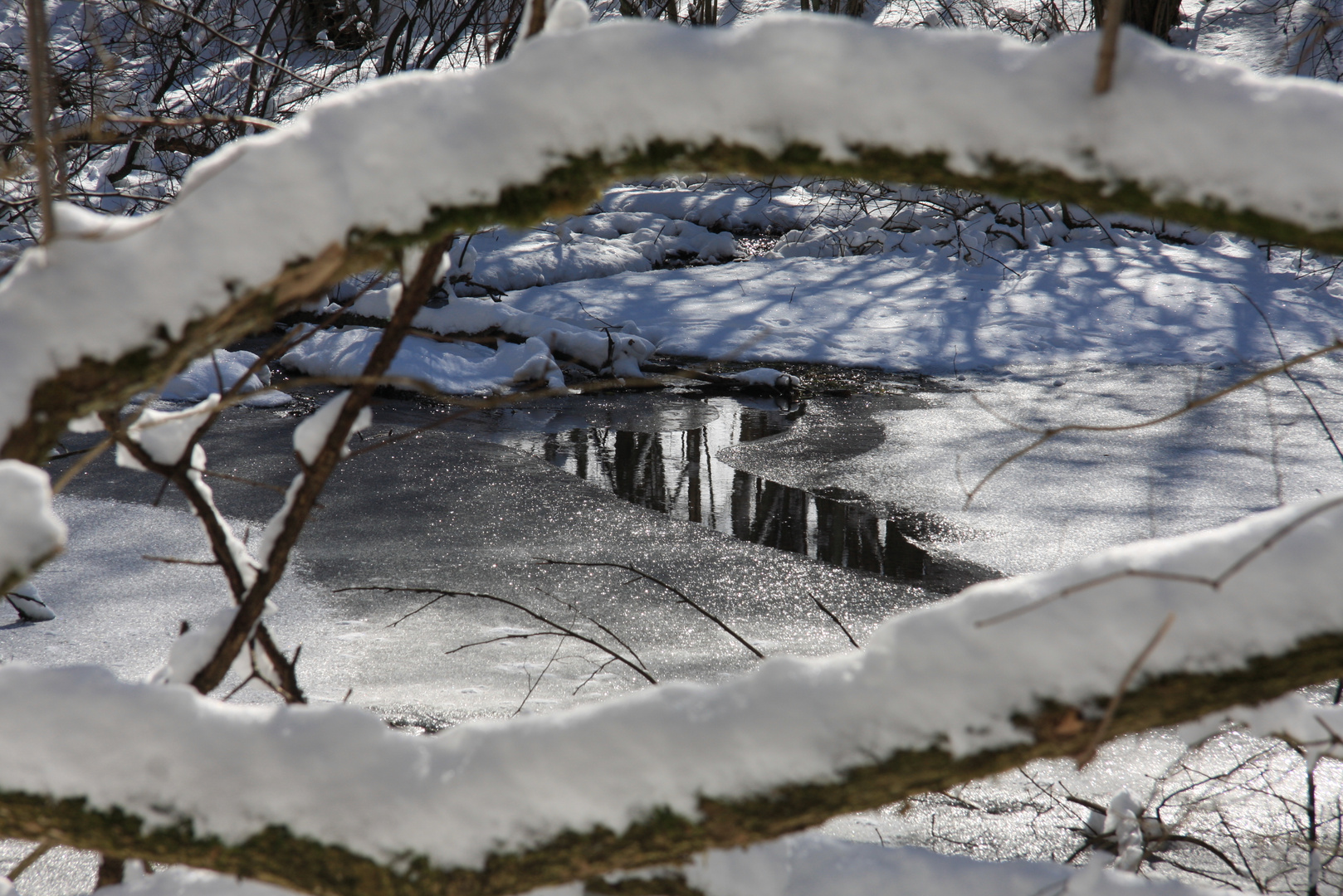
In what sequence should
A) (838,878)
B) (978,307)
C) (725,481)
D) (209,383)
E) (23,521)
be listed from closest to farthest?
1. (23,521)
2. (838,878)
3. (725,481)
4. (209,383)
5. (978,307)

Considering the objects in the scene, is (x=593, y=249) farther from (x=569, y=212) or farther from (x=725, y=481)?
(x=569, y=212)

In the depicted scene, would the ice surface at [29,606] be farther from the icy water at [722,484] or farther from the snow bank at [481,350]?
the snow bank at [481,350]

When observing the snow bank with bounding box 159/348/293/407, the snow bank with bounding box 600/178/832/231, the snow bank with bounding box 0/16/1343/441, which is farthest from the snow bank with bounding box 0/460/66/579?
the snow bank with bounding box 600/178/832/231

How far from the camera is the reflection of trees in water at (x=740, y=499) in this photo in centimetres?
507

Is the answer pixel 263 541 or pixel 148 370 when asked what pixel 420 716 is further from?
pixel 148 370

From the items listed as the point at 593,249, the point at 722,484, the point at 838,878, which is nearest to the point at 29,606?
the point at 838,878

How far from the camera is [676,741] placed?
0.98 m

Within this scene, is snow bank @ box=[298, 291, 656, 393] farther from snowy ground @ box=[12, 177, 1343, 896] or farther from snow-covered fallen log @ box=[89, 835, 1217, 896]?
snow-covered fallen log @ box=[89, 835, 1217, 896]

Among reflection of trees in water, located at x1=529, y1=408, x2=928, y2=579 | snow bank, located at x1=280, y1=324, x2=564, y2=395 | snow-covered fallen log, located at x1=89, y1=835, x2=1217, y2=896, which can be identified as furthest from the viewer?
snow bank, located at x1=280, y1=324, x2=564, y2=395

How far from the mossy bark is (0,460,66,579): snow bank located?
1.03ft

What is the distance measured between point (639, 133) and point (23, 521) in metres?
0.67

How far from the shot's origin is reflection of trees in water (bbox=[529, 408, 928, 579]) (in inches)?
199

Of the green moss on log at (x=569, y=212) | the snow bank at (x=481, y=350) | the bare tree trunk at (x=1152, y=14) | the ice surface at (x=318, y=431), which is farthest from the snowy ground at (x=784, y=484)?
the bare tree trunk at (x=1152, y=14)

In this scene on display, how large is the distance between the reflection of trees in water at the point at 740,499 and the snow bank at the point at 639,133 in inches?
159
